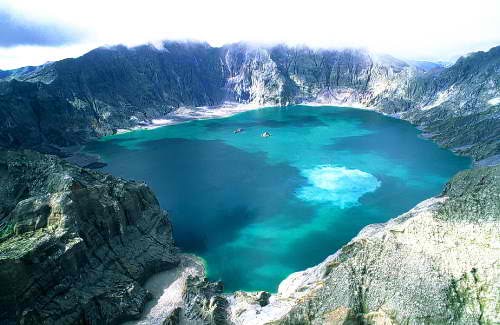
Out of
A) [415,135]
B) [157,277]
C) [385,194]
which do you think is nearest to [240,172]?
[385,194]

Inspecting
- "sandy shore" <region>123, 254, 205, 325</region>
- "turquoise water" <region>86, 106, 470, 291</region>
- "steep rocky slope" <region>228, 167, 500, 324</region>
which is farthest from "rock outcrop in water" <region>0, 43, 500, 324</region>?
"turquoise water" <region>86, 106, 470, 291</region>

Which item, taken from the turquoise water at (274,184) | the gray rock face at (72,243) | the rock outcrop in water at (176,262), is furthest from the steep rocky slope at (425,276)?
the gray rock face at (72,243)

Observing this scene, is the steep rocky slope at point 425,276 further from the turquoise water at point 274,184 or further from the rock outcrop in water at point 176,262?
the turquoise water at point 274,184

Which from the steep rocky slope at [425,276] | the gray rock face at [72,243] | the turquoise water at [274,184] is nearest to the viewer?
the steep rocky slope at [425,276]

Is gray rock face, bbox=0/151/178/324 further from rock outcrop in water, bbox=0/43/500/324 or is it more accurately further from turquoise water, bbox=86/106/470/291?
turquoise water, bbox=86/106/470/291

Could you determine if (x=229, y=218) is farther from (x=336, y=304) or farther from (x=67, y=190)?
(x=336, y=304)

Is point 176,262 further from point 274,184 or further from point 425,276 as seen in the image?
point 274,184

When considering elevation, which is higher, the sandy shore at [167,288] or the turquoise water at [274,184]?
the sandy shore at [167,288]
